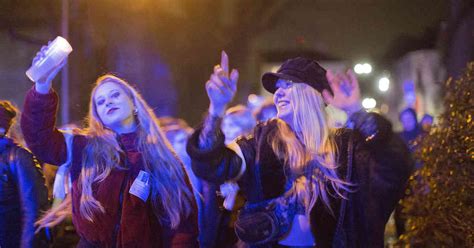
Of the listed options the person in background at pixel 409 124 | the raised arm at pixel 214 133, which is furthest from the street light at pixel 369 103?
the raised arm at pixel 214 133

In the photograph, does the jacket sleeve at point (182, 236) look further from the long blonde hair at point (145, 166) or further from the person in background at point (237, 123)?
the person in background at point (237, 123)

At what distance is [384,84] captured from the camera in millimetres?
4488

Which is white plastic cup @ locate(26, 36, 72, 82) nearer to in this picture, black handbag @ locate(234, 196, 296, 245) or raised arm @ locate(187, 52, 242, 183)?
raised arm @ locate(187, 52, 242, 183)

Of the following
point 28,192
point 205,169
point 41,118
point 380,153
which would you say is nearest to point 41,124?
point 41,118

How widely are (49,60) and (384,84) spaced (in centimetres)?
283

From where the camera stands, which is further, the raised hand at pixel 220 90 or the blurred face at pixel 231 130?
the blurred face at pixel 231 130

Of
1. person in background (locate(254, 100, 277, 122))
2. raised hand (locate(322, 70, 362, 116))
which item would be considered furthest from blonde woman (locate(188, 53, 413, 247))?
person in background (locate(254, 100, 277, 122))

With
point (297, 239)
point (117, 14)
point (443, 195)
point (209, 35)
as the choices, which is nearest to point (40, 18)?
point (117, 14)

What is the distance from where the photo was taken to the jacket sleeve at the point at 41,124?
3.01 metres

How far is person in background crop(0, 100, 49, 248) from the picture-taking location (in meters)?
3.45

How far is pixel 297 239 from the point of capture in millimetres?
3068

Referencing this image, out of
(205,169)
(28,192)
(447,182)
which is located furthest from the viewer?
(447,182)

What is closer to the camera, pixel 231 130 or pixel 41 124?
pixel 41 124

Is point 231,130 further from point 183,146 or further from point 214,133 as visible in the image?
point 214,133
